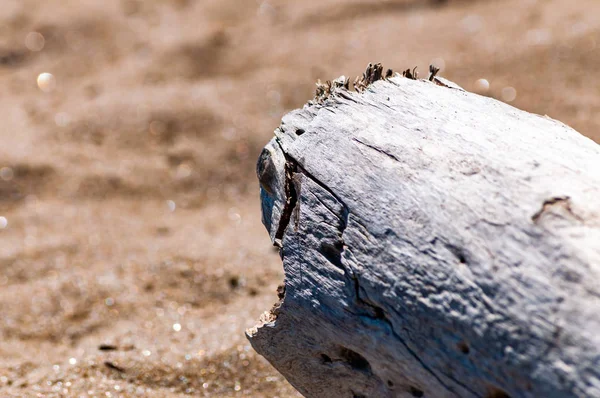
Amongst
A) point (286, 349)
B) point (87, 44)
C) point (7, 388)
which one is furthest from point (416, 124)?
point (87, 44)

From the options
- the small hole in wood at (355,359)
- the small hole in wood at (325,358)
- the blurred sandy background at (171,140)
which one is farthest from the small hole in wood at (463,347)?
the blurred sandy background at (171,140)

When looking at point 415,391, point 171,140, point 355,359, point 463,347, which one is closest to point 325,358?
point 355,359

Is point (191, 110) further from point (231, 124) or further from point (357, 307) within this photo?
point (357, 307)

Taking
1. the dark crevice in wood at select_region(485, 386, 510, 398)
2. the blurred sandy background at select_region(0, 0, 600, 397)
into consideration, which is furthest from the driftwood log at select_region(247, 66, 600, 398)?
the blurred sandy background at select_region(0, 0, 600, 397)

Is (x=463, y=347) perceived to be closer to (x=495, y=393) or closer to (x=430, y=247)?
(x=495, y=393)

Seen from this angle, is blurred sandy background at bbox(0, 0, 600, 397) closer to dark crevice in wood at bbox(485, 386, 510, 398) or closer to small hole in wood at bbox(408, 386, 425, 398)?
small hole in wood at bbox(408, 386, 425, 398)

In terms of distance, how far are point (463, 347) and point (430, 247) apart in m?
0.22

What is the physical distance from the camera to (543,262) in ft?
4.35

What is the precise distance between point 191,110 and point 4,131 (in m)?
1.18

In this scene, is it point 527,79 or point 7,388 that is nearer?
point 7,388

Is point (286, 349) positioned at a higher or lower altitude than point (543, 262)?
lower

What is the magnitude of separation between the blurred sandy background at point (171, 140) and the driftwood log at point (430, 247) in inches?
35.0

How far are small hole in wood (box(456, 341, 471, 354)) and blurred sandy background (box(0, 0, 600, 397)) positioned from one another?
1.15 metres

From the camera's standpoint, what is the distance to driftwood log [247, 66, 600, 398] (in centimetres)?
130
